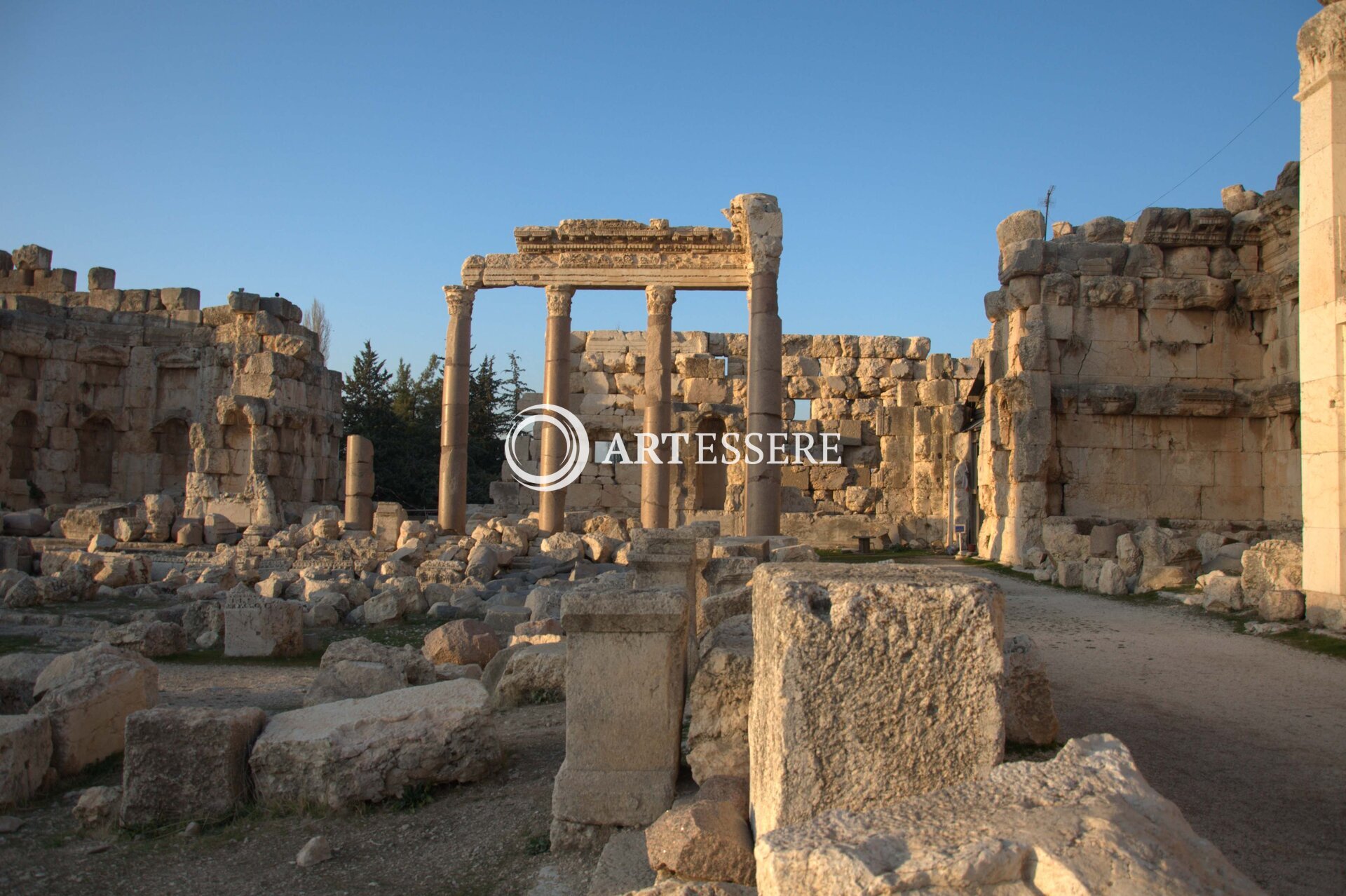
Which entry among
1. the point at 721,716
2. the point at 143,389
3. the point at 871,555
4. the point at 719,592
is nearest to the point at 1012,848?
the point at 721,716

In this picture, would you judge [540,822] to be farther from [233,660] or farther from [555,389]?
[555,389]

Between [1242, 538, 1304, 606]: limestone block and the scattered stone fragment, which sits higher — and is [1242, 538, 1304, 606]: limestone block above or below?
above

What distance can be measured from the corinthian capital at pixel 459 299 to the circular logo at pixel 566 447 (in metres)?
2.54

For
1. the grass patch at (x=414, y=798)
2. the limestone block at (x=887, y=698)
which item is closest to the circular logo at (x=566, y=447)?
the grass patch at (x=414, y=798)

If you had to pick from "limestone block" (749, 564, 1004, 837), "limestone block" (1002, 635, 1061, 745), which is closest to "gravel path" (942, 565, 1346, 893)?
"limestone block" (1002, 635, 1061, 745)

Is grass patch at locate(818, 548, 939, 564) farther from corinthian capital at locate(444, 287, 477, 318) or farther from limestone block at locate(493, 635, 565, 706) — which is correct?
limestone block at locate(493, 635, 565, 706)

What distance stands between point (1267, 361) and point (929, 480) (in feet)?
28.0

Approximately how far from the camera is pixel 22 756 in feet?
16.5

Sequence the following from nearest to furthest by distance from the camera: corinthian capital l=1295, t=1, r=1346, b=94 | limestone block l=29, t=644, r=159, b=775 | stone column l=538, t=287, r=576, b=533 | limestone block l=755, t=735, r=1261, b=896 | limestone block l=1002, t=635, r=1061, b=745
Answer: limestone block l=755, t=735, r=1261, b=896, limestone block l=1002, t=635, r=1061, b=745, limestone block l=29, t=644, r=159, b=775, corinthian capital l=1295, t=1, r=1346, b=94, stone column l=538, t=287, r=576, b=533

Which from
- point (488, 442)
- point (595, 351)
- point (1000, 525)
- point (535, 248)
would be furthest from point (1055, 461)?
point (488, 442)

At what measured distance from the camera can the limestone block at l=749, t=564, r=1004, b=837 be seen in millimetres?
2977

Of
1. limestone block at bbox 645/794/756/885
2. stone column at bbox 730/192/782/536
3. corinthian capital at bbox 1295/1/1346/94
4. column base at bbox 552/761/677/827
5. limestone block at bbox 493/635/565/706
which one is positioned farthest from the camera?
stone column at bbox 730/192/782/536

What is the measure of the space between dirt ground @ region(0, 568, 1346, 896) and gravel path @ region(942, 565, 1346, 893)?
1 centimetres

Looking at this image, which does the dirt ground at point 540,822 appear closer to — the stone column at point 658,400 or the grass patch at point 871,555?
the grass patch at point 871,555
